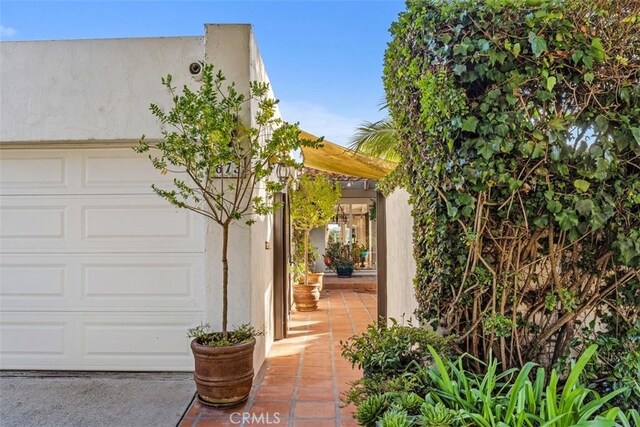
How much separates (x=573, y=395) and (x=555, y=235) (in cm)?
97

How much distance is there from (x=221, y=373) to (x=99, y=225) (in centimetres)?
236

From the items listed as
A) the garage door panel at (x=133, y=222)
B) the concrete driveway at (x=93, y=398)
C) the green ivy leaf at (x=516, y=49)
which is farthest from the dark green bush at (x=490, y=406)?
the garage door panel at (x=133, y=222)

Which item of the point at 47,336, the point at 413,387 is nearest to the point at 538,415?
the point at 413,387

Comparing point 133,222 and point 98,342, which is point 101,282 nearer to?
point 98,342

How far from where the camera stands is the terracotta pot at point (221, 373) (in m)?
3.39

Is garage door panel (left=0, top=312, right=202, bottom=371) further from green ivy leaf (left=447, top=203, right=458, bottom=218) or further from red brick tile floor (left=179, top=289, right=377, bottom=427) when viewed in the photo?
green ivy leaf (left=447, top=203, right=458, bottom=218)

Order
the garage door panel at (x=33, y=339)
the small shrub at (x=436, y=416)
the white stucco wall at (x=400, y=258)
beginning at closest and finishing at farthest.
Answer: the small shrub at (x=436, y=416) → the white stucco wall at (x=400, y=258) → the garage door panel at (x=33, y=339)

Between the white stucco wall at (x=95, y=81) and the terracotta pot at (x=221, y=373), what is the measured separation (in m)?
2.48

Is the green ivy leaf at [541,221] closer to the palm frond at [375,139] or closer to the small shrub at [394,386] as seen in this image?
the small shrub at [394,386]

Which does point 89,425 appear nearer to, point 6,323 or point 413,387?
point 6,323

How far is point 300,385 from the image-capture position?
4090mm

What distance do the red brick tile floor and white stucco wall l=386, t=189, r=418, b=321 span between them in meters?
0.96

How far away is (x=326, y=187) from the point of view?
28.8 ft

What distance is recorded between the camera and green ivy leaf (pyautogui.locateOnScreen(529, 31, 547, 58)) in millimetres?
2248
